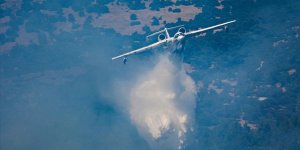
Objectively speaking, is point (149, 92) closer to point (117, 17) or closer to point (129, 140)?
point (129, 140)

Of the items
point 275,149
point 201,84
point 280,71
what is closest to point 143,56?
point 201,84

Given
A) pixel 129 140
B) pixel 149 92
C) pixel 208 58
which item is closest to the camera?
pixel 129 140

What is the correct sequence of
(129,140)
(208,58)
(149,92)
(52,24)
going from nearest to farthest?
(129,140)
(149,92)
(208,58)
(52,24)

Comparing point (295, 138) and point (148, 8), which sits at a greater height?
point (148, 8)

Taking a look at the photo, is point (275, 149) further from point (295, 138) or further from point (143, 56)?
point (143, 56)

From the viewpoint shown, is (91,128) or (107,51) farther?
(107,51)

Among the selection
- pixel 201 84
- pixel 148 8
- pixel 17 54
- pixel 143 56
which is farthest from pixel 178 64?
pixel 17 54

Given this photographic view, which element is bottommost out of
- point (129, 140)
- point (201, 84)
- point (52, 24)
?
point (129, 140)
